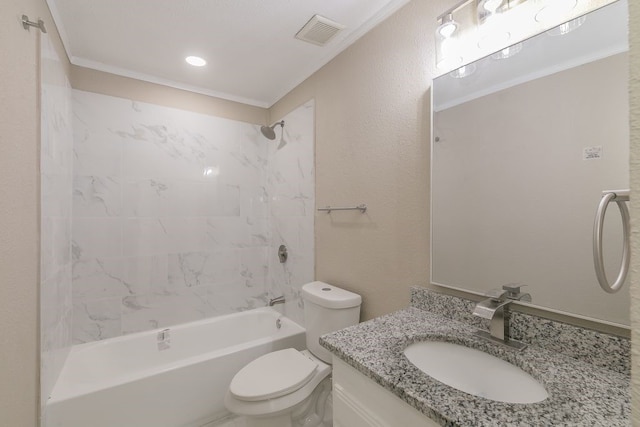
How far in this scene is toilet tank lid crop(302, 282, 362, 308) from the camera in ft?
5.24

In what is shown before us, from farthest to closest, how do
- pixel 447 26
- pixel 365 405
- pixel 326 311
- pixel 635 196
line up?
pixel 326 311 < pixel 447 26 < pixel 365 405 < pixel 635 196

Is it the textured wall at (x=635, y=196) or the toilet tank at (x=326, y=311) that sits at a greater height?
the textured wall at (x=635, y=196)

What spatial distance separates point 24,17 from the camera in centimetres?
110

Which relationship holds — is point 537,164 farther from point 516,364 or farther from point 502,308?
point 516,364

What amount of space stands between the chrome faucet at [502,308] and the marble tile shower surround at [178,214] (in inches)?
53.0

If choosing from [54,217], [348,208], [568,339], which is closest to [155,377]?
[54,217]

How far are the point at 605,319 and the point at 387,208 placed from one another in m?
0.90

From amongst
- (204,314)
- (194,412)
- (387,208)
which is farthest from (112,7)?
(194,412)

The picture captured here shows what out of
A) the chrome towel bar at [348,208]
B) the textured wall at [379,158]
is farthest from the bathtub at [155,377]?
the chrome towel bar at [348,208]

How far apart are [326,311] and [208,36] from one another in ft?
6.01

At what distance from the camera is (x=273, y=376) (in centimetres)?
151

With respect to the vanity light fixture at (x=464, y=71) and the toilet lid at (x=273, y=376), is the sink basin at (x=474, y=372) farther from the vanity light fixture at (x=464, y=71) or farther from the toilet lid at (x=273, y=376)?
the vanity light fixture at (x=464, y=71)

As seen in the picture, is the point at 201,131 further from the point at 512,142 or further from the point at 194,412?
the point at 512,142

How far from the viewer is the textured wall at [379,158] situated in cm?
135
